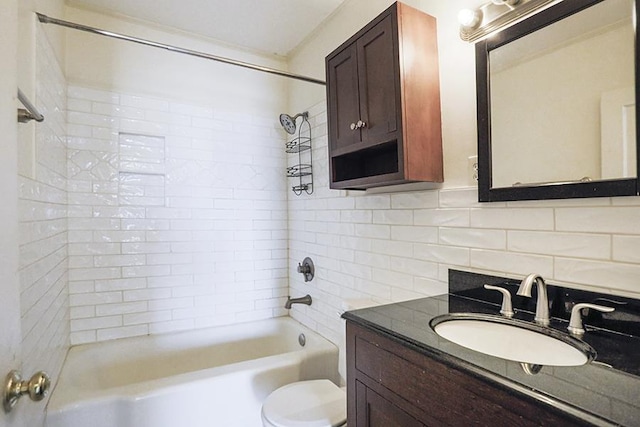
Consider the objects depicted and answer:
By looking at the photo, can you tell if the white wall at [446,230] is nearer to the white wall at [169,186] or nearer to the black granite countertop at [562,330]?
the black granite countertop at [562,330]

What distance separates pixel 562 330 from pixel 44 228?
2.04m

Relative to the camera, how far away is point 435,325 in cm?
101

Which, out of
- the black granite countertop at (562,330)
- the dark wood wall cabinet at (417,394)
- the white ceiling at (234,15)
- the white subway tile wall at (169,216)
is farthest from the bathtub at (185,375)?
the white ceiling at (234,15)

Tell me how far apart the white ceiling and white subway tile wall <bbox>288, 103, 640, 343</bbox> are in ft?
1.88

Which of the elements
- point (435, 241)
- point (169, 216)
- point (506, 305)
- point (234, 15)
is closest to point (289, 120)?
point (234, 15)

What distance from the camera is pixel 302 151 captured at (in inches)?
101

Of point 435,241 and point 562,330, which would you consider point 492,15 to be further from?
point 562,330

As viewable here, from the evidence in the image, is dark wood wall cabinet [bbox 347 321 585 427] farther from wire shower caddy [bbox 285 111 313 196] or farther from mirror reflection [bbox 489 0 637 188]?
wire shower caddy [bbox 285 111 313 196]

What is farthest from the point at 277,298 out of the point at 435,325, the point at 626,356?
the point at 626,356

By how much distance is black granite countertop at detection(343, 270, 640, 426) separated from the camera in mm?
567

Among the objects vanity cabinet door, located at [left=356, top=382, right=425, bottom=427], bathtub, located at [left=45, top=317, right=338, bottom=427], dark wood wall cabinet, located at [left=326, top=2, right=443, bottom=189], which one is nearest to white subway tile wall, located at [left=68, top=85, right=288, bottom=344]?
bathtub, located at [left=45, top=317, right=338, bottom=427]

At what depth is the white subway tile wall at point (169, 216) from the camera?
2.12 meters

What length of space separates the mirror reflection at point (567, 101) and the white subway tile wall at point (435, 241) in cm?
11

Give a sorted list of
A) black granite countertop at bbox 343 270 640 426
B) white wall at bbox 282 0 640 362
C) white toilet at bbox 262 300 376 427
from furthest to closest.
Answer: white toilet at bbox 262 300 376 427
white wall at bbox 282 0 640 362
black granite countertop at bbox 343 270 640 426
